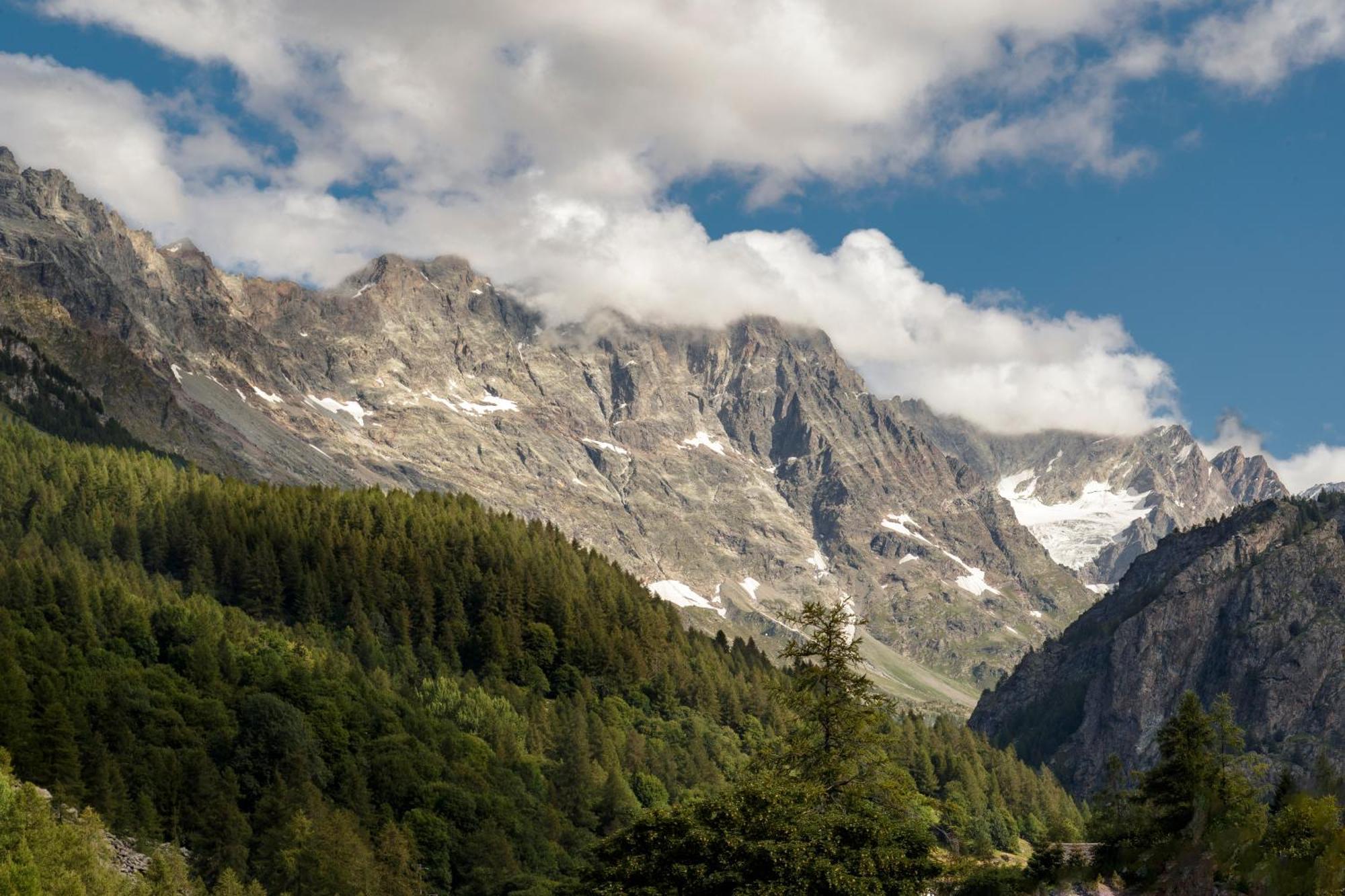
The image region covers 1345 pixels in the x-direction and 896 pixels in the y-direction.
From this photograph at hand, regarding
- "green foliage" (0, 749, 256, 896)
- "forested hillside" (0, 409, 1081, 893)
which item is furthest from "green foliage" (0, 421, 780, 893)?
"green foliage" (0, 749, 256, 896)

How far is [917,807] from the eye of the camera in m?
73.5

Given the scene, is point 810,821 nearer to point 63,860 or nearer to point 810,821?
point 810,821

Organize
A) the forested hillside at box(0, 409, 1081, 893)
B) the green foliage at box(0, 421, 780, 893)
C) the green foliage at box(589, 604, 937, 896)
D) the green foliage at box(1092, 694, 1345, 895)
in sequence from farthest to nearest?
the green foliage at box(0, 421, 780, 893)
the forested hillside at box(0, 409, 1081, 893)
the green foliage at box(589, 604, 937, 896)
the green foliage at box(1092, 694, 1345, 895)

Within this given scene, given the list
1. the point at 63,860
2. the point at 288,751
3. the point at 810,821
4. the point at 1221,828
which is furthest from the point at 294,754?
the point at 1221,828

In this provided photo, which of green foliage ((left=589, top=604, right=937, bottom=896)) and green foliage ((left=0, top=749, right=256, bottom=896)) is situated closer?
green foliage ((left=589, top=604, right=937, bottom=896))

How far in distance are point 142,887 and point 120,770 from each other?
37.0m

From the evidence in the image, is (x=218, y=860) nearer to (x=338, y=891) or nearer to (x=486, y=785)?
(x=338, y=891)

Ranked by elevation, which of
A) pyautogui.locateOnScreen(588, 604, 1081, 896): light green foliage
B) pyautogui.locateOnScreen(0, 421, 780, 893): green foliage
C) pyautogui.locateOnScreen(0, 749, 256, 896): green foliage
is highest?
pyautogui.locateOnScreen(588, 604, 1081, 896): light green foliage

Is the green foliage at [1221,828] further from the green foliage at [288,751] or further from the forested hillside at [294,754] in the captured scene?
the green foliage at [288,751]

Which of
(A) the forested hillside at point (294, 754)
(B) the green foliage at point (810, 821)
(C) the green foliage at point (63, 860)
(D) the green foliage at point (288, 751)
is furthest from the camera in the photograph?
(D) the green foliage at point (288, 751)

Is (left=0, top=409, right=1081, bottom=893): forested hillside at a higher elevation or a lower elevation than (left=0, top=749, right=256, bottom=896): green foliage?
higher

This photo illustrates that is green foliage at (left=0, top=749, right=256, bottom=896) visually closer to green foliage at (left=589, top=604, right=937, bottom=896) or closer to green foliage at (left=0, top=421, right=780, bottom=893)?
green foliage at (left=0, top=421, right=780, bottom=893)

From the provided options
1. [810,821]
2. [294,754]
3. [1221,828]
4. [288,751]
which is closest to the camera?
[1221,828]

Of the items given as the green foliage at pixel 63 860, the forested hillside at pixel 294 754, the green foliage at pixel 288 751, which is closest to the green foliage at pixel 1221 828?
the forested hillside at pixel 294 754
